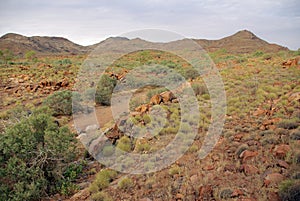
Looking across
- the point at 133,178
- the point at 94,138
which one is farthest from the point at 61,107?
the point at 133,178

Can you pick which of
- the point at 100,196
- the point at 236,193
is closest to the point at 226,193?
the point at 236,193

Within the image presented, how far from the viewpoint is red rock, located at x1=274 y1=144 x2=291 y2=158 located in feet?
17.1

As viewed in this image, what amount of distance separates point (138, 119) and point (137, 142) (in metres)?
1.47

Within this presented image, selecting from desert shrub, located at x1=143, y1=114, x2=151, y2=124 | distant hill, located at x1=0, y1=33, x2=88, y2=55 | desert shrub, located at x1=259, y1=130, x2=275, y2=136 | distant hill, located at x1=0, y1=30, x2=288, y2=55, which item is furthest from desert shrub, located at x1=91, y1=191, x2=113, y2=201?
distant hill, located at x1=0, y1=33, x2=88, y2=55

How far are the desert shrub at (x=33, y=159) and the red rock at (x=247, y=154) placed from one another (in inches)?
166

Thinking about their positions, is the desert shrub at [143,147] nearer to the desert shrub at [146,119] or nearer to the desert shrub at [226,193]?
the desert shrub at [146,119]

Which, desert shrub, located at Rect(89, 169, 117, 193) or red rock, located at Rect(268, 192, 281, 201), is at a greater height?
red rock, located at Rect(268, 192, 281, 201)

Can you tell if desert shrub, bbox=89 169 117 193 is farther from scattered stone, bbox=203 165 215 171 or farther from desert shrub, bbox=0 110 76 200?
scattered stone, bbox=203 165 215 171

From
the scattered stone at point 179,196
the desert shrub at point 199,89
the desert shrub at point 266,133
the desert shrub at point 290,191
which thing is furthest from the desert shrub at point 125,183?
the desert shrub at point 199,89

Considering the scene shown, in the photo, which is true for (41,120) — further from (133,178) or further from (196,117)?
(196,117)

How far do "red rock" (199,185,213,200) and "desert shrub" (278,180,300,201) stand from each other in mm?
1181

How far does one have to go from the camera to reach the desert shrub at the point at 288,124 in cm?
644

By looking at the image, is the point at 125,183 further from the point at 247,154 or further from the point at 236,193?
the point at 247,154

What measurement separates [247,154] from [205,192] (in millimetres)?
1560
